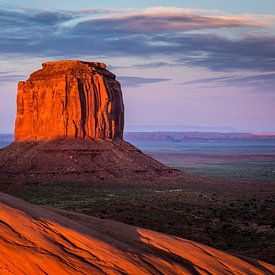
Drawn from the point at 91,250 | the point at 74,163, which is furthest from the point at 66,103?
the point at 91,250

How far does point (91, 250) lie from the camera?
1353 cm

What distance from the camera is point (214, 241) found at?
95.2ft

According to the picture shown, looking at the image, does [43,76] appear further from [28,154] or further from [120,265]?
[120,265]

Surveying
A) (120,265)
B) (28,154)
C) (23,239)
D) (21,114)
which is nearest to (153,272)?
(120,265)

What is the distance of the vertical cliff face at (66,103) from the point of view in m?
70.6

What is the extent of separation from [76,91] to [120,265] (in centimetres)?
5929

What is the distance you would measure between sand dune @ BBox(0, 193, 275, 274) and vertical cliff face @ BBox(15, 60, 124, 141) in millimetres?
53694

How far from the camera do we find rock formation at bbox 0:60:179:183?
208 feet

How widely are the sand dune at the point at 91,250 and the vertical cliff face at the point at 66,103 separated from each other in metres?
53.7

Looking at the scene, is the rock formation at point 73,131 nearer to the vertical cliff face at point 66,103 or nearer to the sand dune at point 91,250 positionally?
the vertical cliff face at point 66,103

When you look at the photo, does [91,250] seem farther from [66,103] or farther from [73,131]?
[66,103]

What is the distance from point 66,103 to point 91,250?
5910cm

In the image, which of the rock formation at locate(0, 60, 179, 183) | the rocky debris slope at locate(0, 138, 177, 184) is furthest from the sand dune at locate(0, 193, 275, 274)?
the rock formation at locate(0, 60, 179, 183)

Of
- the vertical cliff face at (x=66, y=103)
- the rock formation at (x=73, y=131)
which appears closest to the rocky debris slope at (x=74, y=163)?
the rock formation at (x=73, y=131)
